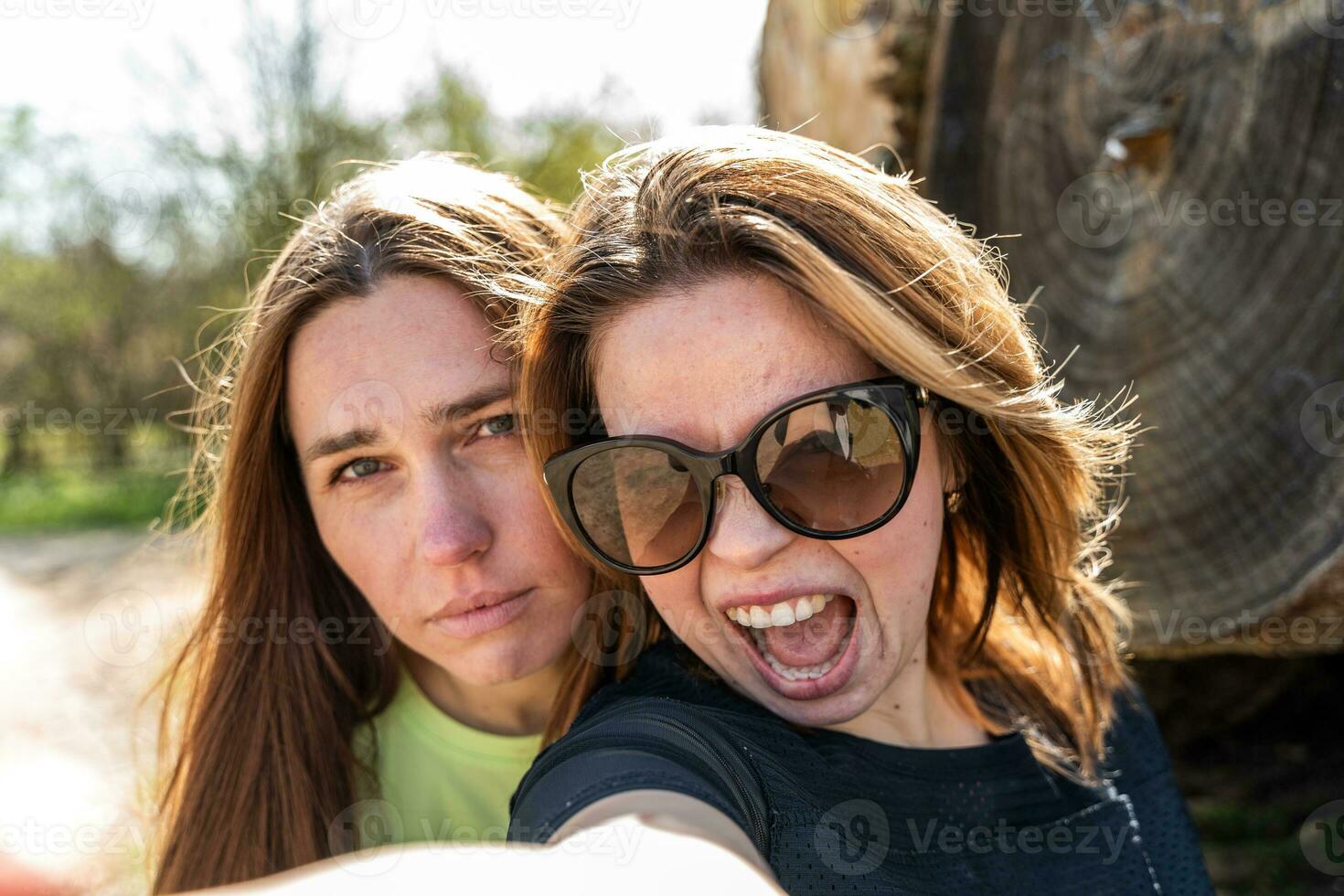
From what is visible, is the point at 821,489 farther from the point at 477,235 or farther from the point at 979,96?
the point at 979,96

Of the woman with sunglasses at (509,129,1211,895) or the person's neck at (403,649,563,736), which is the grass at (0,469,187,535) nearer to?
the person's neck at (403,649,563,736)

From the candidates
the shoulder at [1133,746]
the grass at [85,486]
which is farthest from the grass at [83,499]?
the shoulder at [1133,746]

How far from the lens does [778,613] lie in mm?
1544

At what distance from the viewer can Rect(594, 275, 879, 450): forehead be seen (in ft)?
4.90

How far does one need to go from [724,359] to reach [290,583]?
1.34 m

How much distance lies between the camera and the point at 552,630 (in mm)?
2023

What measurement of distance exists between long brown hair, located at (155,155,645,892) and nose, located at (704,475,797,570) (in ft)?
1.74

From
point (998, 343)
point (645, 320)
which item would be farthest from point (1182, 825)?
point (645, 320)

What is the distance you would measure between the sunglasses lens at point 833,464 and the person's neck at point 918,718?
36 centimetres

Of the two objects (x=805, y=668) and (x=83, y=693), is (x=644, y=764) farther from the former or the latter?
(x=83, y=693)

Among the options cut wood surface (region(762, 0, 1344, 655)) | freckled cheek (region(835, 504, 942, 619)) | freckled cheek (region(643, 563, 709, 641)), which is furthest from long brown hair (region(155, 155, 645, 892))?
cut wood surface (region(762, 0, 1344, 655))

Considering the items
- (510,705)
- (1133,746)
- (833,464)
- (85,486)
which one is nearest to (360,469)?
(510,705)

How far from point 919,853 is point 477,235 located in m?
1.42

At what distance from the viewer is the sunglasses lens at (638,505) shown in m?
1.53
